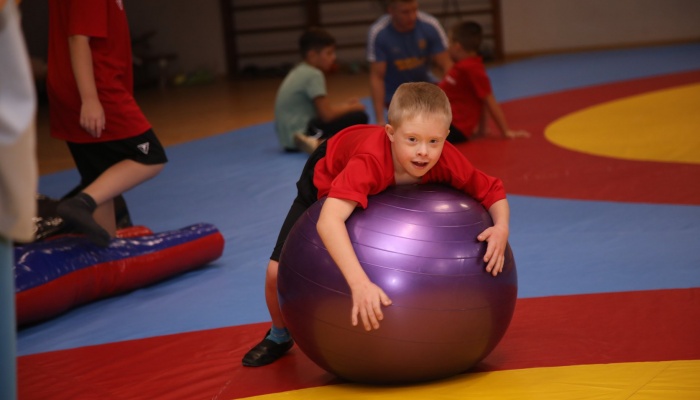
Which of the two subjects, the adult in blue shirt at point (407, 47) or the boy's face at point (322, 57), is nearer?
the boy's face at point (322, 57)

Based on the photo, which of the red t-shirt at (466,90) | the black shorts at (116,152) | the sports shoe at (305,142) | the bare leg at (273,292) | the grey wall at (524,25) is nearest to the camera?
the bare leg at (273,292)

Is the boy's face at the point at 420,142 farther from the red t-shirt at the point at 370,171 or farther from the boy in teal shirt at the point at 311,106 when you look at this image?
the boy in teal shirt at the point at 311,106

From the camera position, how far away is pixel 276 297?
350cm

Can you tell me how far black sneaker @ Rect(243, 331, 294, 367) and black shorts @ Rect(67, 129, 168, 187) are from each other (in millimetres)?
1611

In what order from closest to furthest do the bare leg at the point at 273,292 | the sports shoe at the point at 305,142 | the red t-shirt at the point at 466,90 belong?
the bare leg at the point at 273,292, the red t-shirt at the point at 466,90, the sports shoe at the point at 305,142

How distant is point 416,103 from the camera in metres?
2.99

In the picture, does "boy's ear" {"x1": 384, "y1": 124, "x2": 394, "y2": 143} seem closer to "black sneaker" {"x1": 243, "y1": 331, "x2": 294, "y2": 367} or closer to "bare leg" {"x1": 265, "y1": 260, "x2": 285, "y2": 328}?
"bare leg" {"x1": 265, "y1": 260, "x2": 285, "y2": 328}

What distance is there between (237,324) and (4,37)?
2458mm

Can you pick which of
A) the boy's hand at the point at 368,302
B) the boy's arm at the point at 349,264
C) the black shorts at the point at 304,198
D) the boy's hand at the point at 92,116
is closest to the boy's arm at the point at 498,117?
the boy's hand at the point at 92,116

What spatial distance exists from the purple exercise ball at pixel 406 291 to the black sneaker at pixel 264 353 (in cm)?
43

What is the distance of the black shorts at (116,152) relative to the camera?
15.5 feet

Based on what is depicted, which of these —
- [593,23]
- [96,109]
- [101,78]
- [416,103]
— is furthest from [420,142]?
[593,23]

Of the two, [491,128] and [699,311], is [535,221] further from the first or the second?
[491,128]

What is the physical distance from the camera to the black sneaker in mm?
3486
